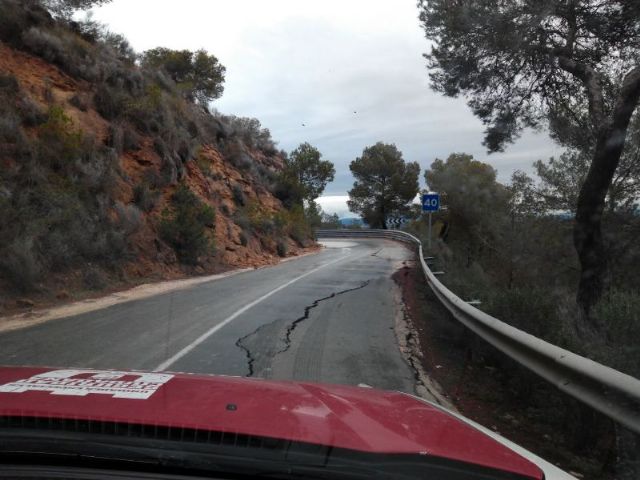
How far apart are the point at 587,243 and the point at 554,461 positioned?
860 centimetres

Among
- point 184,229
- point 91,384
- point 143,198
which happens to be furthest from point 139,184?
point 91,384

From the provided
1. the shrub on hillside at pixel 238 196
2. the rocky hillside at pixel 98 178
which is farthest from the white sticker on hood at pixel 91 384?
the shrub on hillside at pixel 238 196

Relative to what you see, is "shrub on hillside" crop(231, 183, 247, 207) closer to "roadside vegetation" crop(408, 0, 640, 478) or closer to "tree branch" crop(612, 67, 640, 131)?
"roadside vegetation" crop(408, 0, 640, 478)

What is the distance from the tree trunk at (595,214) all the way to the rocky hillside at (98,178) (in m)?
11.0

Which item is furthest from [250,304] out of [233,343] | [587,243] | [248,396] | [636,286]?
[636,286]

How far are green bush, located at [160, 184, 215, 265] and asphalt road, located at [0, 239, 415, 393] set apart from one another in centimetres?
476

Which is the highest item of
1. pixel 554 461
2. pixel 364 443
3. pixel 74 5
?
pixel 74 5

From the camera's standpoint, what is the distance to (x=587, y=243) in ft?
39.9

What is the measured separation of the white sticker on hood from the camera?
2822 millimetres

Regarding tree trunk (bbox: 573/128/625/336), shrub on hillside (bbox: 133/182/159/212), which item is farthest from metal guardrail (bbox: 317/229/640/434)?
shrub on hillside (bbox: 133/182/159/212)

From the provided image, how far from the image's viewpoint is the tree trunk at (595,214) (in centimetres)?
1143

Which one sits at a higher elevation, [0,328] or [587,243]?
[587,243]

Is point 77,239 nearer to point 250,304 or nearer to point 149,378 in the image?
point 250,304

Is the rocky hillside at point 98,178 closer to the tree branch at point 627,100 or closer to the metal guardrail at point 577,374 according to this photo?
the metal guardrail at point 577,374
